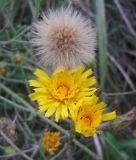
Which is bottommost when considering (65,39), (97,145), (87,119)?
(97,145)

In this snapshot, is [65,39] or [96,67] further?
[96,67]

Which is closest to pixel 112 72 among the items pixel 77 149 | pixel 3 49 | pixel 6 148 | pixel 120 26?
pixel 120 26

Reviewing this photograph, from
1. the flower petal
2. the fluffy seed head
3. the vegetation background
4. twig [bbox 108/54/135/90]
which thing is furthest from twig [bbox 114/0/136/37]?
the flower petal

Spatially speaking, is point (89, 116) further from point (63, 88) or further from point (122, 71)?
point (122, 71)

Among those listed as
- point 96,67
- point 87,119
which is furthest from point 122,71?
point 87,119

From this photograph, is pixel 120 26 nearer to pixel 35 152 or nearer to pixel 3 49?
pixel 3 49
